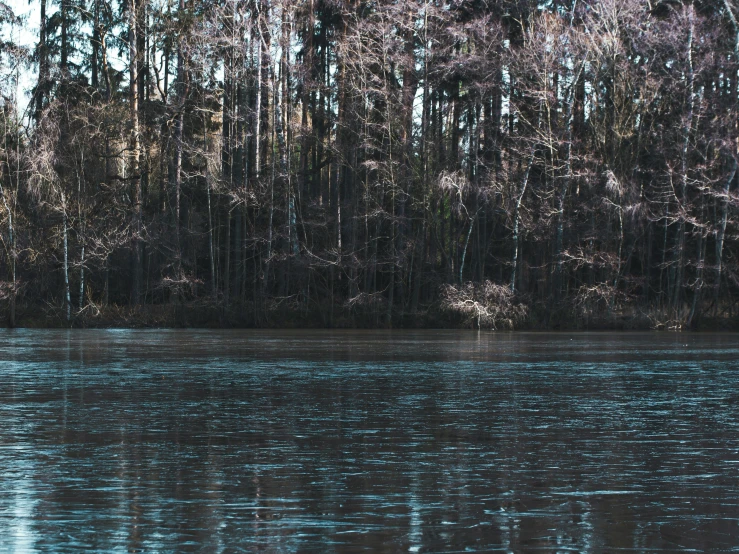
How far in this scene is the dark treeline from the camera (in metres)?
51.8

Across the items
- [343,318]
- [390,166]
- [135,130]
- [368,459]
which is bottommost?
[368,459]

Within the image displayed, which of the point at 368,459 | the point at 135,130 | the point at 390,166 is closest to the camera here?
the point at 368,459

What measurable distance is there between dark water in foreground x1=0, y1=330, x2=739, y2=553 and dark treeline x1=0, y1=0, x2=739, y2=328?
93.0 ft

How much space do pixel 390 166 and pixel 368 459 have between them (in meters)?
42.7

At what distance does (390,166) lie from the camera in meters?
53.8

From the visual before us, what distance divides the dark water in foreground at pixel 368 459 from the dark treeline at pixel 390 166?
28.3 metres

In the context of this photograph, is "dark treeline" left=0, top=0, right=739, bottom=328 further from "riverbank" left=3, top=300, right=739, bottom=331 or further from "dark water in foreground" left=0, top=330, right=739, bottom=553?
"dark water in foreground" left=0, top=330, right=739, bottom=553

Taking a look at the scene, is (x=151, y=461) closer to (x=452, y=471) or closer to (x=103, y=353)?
(x=452, y=471)

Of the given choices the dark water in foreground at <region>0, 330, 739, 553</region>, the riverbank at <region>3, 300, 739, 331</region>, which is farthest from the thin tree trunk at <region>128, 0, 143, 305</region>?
the dark water in foreground at <region>0, 330, 739, 553</region>

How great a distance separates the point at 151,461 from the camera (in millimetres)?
11516

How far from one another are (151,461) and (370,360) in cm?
1716

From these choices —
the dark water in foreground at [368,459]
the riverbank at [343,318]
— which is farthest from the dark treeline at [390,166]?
the dark water in foreground at [368,459]

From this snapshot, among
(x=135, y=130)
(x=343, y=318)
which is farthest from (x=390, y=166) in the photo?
(x=135, y=130)

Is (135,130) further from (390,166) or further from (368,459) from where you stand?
(368,459)
